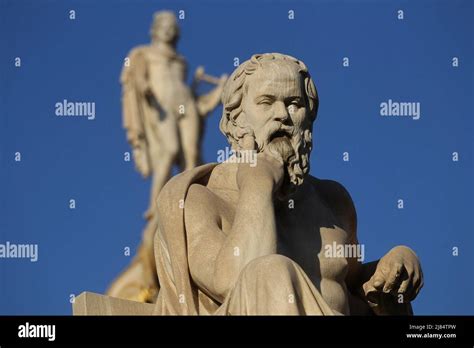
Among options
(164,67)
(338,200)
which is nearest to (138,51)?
(164,67)

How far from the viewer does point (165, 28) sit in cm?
4144

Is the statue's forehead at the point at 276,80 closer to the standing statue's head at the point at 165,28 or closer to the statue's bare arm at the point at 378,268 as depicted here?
the statue's bare arm at the point at 378,268

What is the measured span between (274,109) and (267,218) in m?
1.10

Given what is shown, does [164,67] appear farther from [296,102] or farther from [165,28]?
[296,102]

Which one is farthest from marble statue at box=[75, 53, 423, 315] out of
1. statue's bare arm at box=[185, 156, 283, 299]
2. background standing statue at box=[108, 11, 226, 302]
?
background standing statue at box=[108, 11, 226, 302]

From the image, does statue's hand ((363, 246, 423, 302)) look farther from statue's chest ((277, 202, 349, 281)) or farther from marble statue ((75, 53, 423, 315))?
statue's chest ((277, 202, 349, 281))

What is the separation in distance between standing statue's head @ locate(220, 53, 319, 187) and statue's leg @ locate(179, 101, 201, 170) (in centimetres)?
2533

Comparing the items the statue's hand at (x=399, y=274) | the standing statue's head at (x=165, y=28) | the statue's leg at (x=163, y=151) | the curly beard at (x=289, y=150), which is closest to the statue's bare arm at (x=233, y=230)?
the curly beard at (x=289, y=150)

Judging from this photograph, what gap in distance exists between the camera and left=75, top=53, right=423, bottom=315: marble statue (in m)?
14.0
